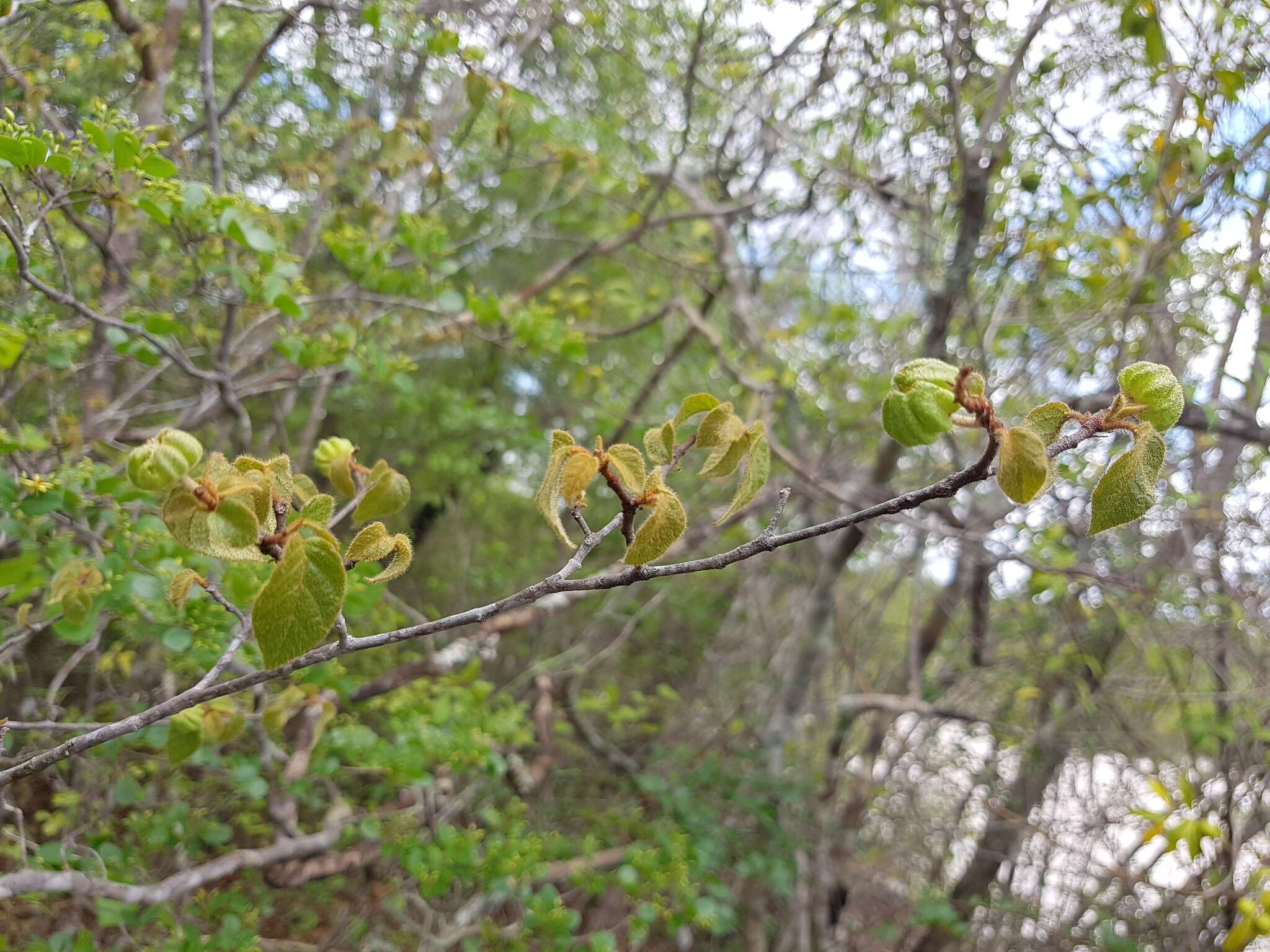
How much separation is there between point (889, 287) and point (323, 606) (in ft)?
13.2

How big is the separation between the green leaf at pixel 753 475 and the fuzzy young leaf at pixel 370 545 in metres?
0.30

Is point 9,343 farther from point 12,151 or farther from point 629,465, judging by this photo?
point 629,465

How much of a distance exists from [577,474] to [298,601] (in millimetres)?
239

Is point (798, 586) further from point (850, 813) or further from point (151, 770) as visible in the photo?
point (151, 770)

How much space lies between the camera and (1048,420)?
0.66 meters

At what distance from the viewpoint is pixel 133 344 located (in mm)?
1444

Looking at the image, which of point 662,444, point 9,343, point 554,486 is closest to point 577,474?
point 554,486

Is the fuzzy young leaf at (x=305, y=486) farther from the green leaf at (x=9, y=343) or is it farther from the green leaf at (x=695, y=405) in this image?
the green leaf at (x=9, y=343)

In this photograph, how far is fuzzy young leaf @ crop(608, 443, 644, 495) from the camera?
0.67 m

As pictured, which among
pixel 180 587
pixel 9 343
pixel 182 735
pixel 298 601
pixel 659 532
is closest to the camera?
pixel 298 601

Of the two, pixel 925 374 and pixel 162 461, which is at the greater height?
pixel 925 374

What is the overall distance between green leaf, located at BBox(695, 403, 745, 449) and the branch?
5.1 inches

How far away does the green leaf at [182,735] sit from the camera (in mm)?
1009

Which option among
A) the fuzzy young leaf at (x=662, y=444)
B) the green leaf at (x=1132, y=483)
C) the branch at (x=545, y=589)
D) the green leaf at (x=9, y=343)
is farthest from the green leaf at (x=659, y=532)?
the green leaf at (x=9, y=343)
